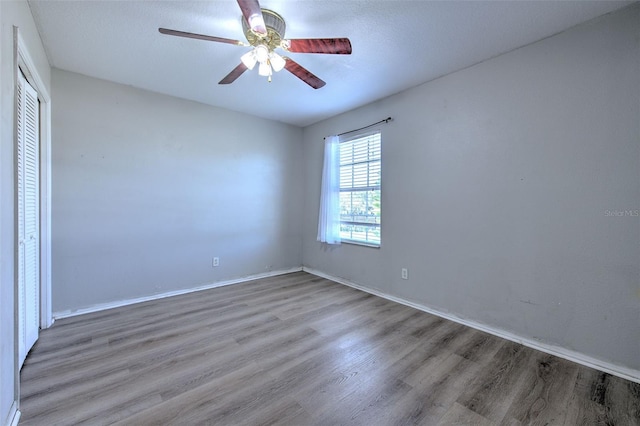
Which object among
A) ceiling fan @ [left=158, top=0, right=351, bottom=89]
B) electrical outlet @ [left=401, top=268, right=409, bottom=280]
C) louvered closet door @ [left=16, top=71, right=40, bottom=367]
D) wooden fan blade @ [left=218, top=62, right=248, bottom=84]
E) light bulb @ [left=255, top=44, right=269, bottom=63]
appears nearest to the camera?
ceiling fan @ [left=158, top=0, right=351, bottom=89]

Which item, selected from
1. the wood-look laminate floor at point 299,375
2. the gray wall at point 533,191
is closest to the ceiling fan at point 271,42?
the gray wall at point 533,191

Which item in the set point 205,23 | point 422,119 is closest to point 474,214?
point 422,119

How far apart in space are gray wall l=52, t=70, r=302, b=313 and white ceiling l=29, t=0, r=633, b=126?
1.20ft

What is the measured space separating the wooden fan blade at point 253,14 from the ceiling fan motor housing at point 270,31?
0.67ft

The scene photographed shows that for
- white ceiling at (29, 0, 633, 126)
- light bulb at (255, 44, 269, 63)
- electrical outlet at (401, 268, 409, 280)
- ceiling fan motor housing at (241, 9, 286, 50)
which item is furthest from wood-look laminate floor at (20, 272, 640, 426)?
white ceiling at (29, 0, 633, 126)

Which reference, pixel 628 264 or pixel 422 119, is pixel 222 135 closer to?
pixel 422 119

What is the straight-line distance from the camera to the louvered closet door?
1847 millimetres

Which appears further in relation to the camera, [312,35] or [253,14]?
[312,35]

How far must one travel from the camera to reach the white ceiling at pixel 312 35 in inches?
70.1

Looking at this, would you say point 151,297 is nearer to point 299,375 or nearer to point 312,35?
point 299,375

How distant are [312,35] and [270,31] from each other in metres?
0.45

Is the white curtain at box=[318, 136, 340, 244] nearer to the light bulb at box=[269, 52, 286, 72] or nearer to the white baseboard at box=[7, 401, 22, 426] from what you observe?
the light bulb at box=[269, 52, 286, 72]

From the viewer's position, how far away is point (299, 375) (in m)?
1.77
